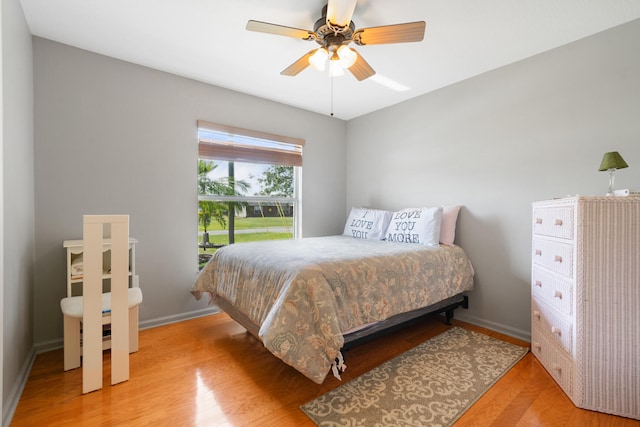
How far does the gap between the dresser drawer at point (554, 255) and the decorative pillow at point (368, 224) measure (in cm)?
141

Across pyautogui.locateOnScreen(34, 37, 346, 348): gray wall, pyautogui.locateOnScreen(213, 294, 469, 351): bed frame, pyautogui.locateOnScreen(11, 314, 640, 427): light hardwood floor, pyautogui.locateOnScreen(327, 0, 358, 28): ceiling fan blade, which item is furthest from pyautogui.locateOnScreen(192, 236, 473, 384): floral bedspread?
pyautogui.locateOnScreen(327, 0, 358, 28): ceiling fan blade

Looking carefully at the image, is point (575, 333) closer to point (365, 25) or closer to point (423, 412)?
point (423, 412)

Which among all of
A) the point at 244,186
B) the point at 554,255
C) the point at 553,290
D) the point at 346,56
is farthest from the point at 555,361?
the point at 244,186

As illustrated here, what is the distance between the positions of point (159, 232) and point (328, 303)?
193 centimetres

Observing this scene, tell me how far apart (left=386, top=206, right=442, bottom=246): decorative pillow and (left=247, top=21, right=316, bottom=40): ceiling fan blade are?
1875mm

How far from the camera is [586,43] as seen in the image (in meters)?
2.09

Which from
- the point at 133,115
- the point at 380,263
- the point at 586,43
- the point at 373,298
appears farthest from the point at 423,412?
the point at 133,115

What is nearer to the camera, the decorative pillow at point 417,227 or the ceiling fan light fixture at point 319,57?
the ceiling fan light fixture at point 319,57

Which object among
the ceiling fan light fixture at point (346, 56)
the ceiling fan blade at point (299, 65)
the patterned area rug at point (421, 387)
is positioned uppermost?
the ceiling fan blade at point (299, 65)

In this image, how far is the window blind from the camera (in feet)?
9.57

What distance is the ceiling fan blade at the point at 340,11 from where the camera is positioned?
4.95 ft

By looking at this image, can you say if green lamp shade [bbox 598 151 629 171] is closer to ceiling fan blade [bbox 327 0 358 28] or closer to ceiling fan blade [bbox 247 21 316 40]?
ceiling fan blade [bbox 327 0 358 28]

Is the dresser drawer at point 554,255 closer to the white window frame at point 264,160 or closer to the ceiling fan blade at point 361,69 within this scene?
Result: the ceiling fan blade at point 361,69

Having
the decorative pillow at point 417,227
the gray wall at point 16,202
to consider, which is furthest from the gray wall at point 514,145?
the gray wall at point 16,202
